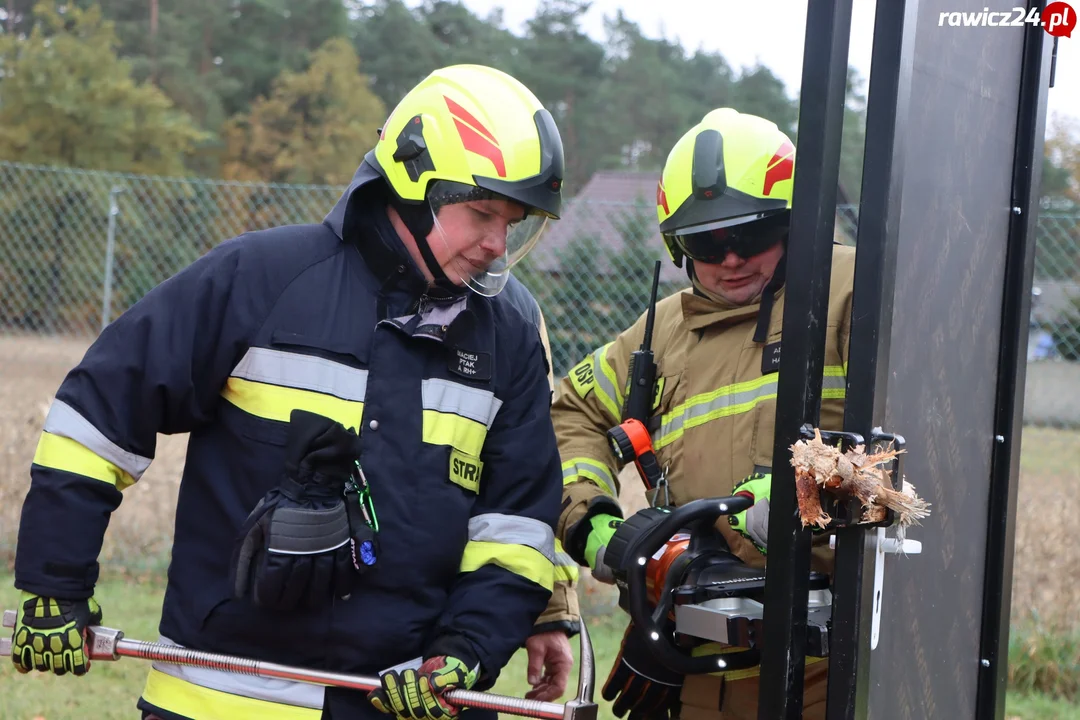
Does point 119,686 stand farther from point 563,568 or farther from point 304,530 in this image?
point 304,530

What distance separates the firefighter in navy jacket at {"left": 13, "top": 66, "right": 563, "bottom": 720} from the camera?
2.39 metres

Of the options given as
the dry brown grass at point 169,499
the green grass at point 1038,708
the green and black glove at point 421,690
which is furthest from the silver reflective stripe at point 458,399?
the dry brown grass at point 169,499

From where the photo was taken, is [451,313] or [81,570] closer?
[81,570]

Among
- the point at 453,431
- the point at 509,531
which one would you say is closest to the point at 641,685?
the point at 509,531

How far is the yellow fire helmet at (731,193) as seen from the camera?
2908 mm

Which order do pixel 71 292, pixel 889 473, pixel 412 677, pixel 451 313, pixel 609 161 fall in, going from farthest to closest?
pixel 609 161
pixel 71 292
pixel 451 313
pixel 412 677
pixel 889 473

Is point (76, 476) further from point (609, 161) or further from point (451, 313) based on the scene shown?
point (609, 161)

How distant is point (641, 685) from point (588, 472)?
23.7 inches

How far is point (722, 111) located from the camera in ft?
10.2

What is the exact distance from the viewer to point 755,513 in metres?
2.53

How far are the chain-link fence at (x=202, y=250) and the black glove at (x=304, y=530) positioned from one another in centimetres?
396

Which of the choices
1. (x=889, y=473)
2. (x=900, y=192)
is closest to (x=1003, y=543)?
(x=889, y=473)

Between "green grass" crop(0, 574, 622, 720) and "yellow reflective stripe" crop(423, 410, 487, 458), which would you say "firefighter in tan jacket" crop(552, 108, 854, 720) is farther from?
"green grass" crop(0, 574, 622, 720)

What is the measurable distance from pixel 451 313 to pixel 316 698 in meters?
0.92
